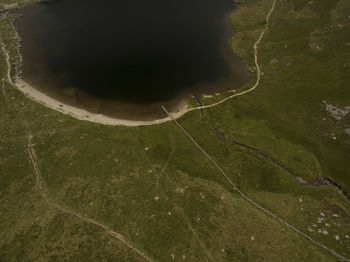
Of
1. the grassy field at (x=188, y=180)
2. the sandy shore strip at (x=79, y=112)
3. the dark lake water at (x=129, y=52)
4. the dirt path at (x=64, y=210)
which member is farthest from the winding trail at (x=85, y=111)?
the dirt path at (x=64, y=210)

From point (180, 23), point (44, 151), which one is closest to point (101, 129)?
point (44, 151)

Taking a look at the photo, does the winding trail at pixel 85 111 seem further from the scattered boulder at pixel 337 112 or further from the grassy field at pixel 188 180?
the scattered boulder at pixel 337 112

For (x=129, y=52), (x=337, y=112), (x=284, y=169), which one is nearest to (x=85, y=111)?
(x=129, y=52)

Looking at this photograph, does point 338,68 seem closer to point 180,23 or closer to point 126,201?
point 180,23

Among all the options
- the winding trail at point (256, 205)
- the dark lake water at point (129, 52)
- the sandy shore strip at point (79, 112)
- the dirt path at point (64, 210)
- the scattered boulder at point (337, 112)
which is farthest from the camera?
the dark lake water at point (129, 52)

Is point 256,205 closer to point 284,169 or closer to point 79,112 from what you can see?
point 284,169

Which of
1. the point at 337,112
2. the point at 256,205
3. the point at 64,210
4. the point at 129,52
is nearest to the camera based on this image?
the point at 64,210
